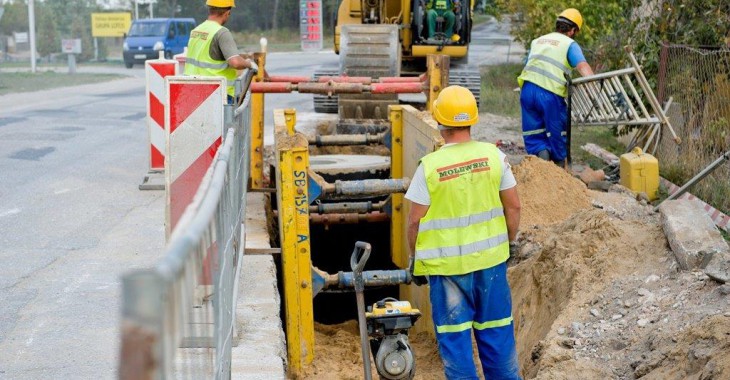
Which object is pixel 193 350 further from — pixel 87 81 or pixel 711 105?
pixel 87 81

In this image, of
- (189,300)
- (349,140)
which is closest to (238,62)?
(349,140)

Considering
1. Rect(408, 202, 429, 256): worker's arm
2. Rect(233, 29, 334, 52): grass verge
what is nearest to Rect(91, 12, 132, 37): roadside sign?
Rect(233, 29, 334, 52): grass verge

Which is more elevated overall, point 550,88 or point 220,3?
point 220,3

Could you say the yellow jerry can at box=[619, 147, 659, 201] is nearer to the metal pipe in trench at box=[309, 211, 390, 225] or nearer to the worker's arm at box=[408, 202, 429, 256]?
the metal pipe in trench at box=[309, 211, 390, 225]

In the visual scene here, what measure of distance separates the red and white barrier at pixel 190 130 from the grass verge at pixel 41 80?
774 inches

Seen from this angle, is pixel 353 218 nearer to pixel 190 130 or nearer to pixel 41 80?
pixel 190 130

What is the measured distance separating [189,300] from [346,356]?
216 inches

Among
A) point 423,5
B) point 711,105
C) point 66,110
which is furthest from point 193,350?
point 66,110

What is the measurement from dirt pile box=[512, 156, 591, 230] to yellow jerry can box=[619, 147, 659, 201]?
1019 millimetres

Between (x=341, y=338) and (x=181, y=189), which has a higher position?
(x=181, y=189)

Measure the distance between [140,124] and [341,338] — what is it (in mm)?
10216

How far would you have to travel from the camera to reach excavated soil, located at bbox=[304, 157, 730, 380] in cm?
559

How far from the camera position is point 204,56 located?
923cm

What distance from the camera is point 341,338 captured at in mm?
8898
